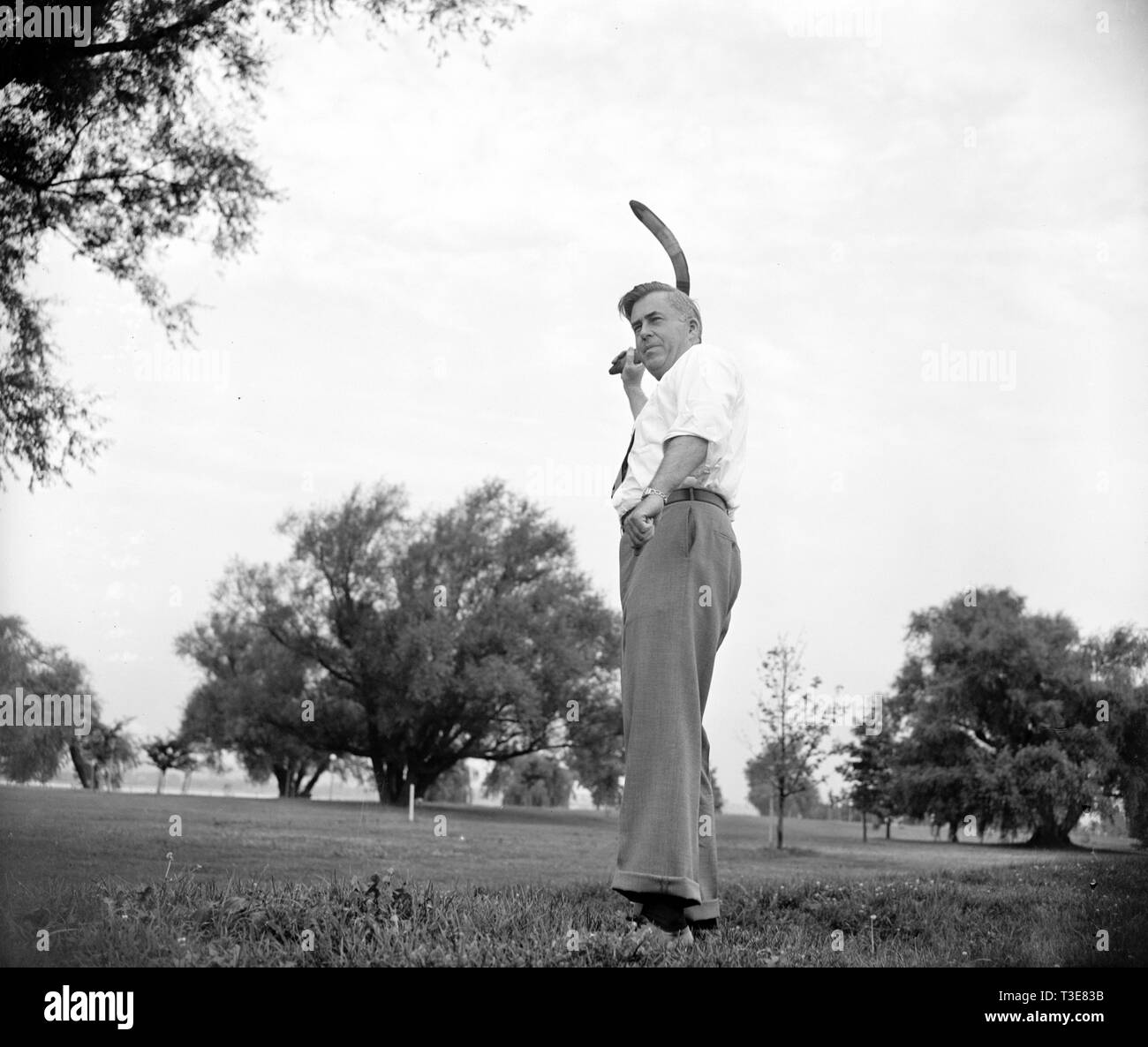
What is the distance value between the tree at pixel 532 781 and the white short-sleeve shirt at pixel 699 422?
92.1ft

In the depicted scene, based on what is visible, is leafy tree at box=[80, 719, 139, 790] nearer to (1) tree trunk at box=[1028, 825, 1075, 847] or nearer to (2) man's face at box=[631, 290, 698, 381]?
(2) man's face at box=[631, 290, 698, 381]

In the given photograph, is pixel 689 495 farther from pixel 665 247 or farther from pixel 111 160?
pixel 111 160

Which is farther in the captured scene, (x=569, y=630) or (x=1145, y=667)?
(x=569, y=630)

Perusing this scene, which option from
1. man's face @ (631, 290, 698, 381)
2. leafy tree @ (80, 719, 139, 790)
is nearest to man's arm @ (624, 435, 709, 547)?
man's face @ (631, 290, 698, 381)

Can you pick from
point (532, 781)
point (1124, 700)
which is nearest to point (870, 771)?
point (532, 781)

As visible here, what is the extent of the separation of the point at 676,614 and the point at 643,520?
0.39m

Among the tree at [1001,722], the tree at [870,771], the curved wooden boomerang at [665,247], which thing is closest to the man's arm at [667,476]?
the curved wooden boomerang at [665,247]

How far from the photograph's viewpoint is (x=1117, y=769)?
2092cm

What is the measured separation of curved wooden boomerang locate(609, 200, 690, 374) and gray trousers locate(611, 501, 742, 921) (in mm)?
949

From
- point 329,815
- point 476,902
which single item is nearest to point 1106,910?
point 476,902

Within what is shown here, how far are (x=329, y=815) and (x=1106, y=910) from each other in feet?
49.8

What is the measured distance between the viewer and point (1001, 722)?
28.0 meters

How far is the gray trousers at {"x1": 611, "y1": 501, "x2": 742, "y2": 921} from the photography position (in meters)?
3.54
